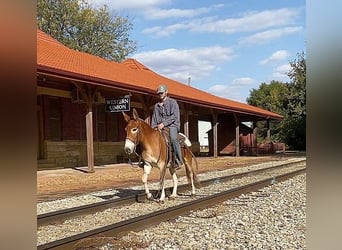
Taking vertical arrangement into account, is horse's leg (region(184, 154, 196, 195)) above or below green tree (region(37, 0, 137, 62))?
below

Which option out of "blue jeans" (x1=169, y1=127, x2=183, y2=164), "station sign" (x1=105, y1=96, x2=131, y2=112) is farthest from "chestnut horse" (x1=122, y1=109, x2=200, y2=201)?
"station sign" (x1=105, y1=96, x2=131, y2=112)

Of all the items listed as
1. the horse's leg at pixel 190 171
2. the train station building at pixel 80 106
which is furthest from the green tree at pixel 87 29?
the horse's leg at pixel 190 171

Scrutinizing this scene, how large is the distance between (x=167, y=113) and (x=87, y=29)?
29569 millimetres

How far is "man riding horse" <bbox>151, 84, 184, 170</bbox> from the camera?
263 inches

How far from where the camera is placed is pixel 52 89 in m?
13.7

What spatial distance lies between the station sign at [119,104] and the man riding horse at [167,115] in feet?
20.0

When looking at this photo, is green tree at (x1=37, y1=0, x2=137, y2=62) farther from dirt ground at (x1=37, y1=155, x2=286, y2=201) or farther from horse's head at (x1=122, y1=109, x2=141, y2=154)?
horse's head at (x1=122, y1=109, x2=141, y2=154)

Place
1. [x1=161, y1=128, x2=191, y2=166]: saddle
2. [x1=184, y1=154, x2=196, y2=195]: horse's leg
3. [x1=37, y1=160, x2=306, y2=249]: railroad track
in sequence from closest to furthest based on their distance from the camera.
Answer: [x1=37, y1=160, x2=306, y2=249]: railroad track < [x1=161, y1=128, x2=191, y2=166]: saddle < [x1=184, y1=154, x2=196, y2=195]: horse's leg

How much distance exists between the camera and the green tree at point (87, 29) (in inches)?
1299

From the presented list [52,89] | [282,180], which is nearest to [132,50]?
[52,89]

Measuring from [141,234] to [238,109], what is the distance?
58.2 ft

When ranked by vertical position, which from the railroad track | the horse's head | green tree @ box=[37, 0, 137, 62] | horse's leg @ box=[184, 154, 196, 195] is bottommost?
the railroad track

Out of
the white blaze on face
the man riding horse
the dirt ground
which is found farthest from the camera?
the dirt ground
